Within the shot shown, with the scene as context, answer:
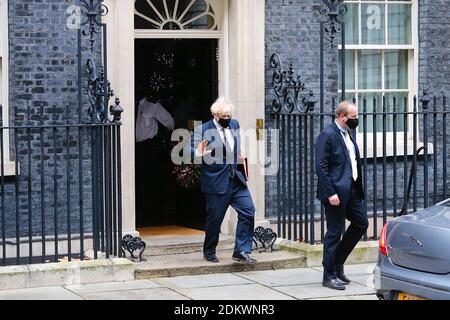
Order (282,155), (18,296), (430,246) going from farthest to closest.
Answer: (282,155)
(18,296)
(430,246)

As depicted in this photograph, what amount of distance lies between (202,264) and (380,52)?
168 inches

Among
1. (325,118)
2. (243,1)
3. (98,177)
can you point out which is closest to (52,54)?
(98,177)

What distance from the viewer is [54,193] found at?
9891 mm

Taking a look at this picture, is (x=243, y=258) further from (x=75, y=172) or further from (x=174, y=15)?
(x=174, y=15)

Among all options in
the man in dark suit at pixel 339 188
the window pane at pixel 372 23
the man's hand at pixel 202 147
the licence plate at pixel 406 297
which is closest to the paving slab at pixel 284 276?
the man in dark suit at pixel 339 188

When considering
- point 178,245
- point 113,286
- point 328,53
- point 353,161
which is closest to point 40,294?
point 113,286

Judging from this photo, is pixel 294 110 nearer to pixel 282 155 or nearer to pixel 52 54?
pixel 282 155

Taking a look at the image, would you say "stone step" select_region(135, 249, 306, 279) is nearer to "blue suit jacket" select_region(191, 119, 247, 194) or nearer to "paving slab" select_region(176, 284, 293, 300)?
"paving slab" select_region(176, 284, 293, 300)

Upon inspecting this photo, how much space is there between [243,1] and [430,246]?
16.9 feet

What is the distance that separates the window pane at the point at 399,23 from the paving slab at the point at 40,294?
5.89 metres

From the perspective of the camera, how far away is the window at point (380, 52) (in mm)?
12734

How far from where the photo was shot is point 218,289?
954 cm

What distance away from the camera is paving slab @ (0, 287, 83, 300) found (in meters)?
9.11

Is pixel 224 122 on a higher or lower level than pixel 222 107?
lower
